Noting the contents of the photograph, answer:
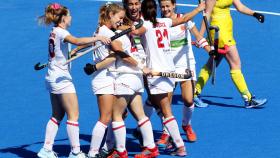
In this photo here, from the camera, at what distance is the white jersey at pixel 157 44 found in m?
9.95

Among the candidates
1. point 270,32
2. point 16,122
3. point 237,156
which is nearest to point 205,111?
point 237,156

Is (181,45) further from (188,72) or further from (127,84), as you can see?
(127,84)

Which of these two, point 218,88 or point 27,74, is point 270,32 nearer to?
point 218,88

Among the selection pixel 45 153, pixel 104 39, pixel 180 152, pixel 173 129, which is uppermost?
pixel 104 39

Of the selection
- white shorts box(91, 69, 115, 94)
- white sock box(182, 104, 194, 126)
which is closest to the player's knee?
white sock box(182, 104, 194, 126)

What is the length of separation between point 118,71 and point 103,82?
23 centimetres

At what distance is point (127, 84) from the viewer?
9797mm

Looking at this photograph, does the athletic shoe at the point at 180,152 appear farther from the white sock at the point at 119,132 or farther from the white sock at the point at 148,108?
the white sock at the point at 119,132

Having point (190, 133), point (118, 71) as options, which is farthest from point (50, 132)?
point (190, 133)

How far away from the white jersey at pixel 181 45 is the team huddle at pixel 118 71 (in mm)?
595

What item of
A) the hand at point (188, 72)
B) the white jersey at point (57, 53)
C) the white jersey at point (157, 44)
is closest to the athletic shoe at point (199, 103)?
the hand at point (188, 72)

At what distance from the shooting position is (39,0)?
2003 cm

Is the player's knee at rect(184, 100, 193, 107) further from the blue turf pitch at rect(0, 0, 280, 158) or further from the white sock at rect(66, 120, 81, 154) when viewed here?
the white sock at rect(66, 120, 81, 154)

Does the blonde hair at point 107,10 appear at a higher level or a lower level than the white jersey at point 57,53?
higher
